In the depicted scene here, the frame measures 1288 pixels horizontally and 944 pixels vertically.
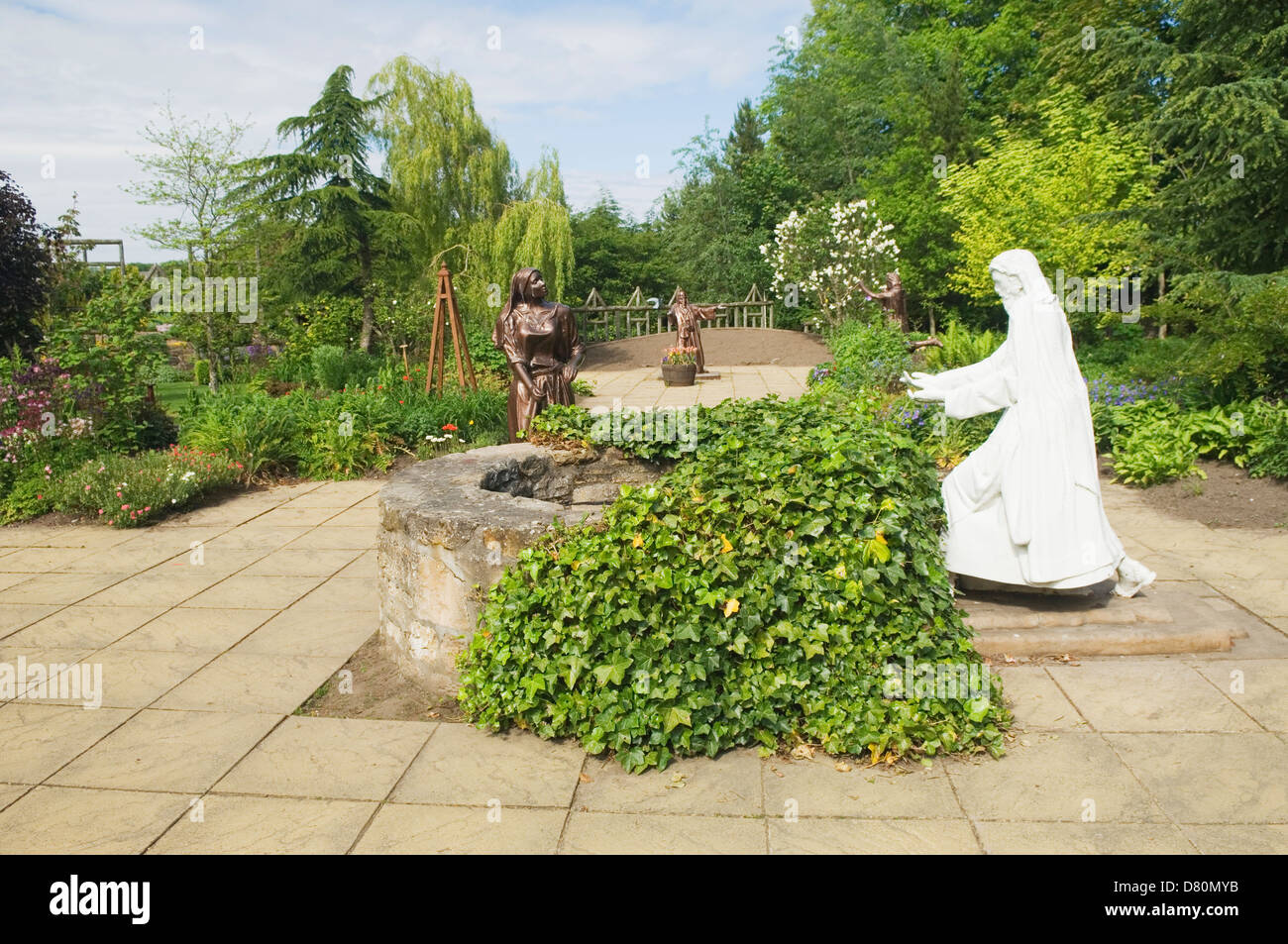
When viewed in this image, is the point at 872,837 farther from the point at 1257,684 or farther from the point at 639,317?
the point at 639,317

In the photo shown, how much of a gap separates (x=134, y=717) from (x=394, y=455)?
251 inches

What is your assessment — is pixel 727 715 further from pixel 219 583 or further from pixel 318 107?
pixel 318 107

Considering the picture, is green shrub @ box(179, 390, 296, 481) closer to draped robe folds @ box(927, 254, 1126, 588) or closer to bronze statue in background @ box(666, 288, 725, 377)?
draped robe folds @ box(927, 254, 1126, 588)

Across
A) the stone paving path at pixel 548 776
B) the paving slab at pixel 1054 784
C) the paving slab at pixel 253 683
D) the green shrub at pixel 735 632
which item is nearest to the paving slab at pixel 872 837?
the stone paving path at pixel 548 776

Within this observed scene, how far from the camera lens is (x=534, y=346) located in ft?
26.7

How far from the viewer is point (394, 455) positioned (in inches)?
417

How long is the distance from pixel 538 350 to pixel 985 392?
14.4ft

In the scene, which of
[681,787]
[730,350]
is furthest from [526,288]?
[730,350]

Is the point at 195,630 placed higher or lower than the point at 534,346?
lower

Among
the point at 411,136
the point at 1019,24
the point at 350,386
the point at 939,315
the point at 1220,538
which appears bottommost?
the point at 1220,538

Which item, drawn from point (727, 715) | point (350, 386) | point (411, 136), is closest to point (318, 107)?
point (411, 136)

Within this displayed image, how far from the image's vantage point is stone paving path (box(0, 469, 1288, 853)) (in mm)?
3238

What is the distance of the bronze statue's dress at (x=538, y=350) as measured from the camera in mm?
8078

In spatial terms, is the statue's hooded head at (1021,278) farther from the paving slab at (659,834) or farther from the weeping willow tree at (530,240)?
the weeping willow tree at (530,240)
